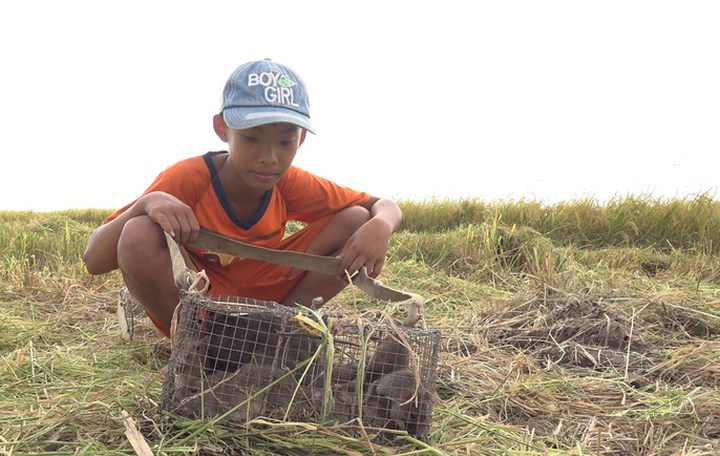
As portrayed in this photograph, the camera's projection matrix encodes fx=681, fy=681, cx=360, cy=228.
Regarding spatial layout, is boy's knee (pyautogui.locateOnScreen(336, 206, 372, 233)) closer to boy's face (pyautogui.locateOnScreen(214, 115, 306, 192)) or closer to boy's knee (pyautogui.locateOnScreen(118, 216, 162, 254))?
boy's face (pyautogui.locateOnScreen(214, 115, 306, 192))

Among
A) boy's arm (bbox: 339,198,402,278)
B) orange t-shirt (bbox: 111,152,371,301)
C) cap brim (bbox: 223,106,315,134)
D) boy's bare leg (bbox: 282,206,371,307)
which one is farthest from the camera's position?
boy's bare leg (bbox: 282,206,371,307)

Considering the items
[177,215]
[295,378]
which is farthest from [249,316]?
[177,215]

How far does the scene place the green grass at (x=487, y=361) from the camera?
5.51ft

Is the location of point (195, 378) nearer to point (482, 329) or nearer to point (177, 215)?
point (177, 215)

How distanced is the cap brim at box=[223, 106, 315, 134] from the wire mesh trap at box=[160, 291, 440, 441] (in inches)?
29.9

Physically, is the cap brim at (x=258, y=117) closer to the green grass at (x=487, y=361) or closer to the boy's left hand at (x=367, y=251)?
the boy's left hand at (x=367, y=251)

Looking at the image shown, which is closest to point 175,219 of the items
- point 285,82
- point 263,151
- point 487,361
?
point 263,151

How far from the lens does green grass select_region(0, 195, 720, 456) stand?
168cm

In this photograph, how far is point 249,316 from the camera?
1.72 m

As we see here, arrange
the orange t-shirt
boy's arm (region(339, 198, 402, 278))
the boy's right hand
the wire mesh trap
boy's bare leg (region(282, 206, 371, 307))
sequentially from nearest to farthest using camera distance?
1. the wire mesh trap
2. the boy's right hand
3. boy's arm (region(339, 198, 402, 278))
4. the orange t-shirt
5. boy's bare leg (region(282, 206, 371, 307))

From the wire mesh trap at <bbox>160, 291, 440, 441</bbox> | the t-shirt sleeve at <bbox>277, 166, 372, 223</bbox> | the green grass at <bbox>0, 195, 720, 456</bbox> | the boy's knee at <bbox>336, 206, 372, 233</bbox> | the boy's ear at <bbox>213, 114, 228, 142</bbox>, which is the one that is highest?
→ the boy's ear at <bbox>213, 114, 228, 142</bbox>

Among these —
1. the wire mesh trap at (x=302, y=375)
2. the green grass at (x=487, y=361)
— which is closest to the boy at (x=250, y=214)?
the green grass at (x=487, y=361)

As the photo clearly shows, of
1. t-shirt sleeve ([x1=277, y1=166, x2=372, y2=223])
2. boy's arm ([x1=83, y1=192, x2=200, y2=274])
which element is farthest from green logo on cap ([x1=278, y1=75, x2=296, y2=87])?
boy's arm ([x1=83, y1=192, x2=200, y2=274])

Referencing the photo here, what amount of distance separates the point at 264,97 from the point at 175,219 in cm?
53
